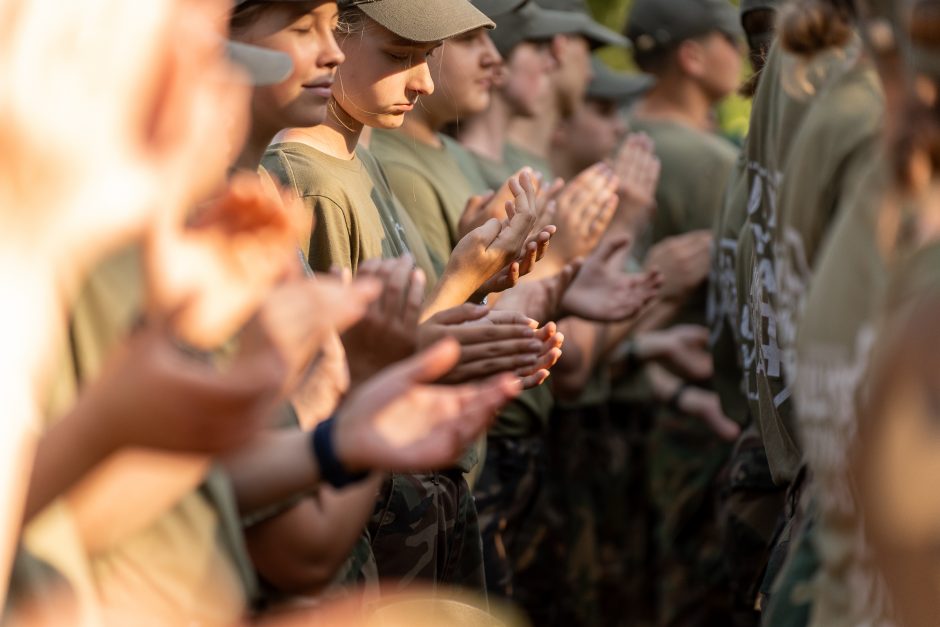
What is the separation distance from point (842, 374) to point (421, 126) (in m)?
2.70

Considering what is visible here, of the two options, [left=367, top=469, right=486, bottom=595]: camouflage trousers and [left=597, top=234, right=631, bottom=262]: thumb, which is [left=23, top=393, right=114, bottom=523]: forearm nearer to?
[left=367, top=469, right=486, bottom=595]: camouflage trousers

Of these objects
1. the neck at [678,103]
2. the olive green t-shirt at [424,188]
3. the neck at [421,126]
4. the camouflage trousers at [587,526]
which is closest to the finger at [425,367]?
the olive green t-shirt at [424,188]

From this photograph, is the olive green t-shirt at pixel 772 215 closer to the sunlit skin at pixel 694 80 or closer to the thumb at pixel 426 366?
the thumb at pixel 426 366

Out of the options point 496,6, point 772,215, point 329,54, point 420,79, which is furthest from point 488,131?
point 772,215

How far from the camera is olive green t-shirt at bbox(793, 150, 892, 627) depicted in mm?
1824

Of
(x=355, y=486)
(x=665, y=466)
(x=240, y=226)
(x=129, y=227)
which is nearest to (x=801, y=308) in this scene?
(x=355, y=486)

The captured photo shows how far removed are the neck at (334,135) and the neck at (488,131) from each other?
176 cm

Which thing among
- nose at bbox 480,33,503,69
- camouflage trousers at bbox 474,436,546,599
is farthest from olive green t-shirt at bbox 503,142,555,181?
camouflage trousers at bbox 474,436,546,599

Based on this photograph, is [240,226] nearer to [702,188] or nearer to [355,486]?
[355,486]

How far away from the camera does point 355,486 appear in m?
1.97

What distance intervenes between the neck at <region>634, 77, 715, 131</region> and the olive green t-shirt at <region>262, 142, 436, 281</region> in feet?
10.9

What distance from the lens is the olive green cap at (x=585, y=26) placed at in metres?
6.13

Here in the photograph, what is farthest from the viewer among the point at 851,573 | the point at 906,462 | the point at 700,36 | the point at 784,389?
the point at 700,36

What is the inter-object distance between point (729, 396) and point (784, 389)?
1.82 m
